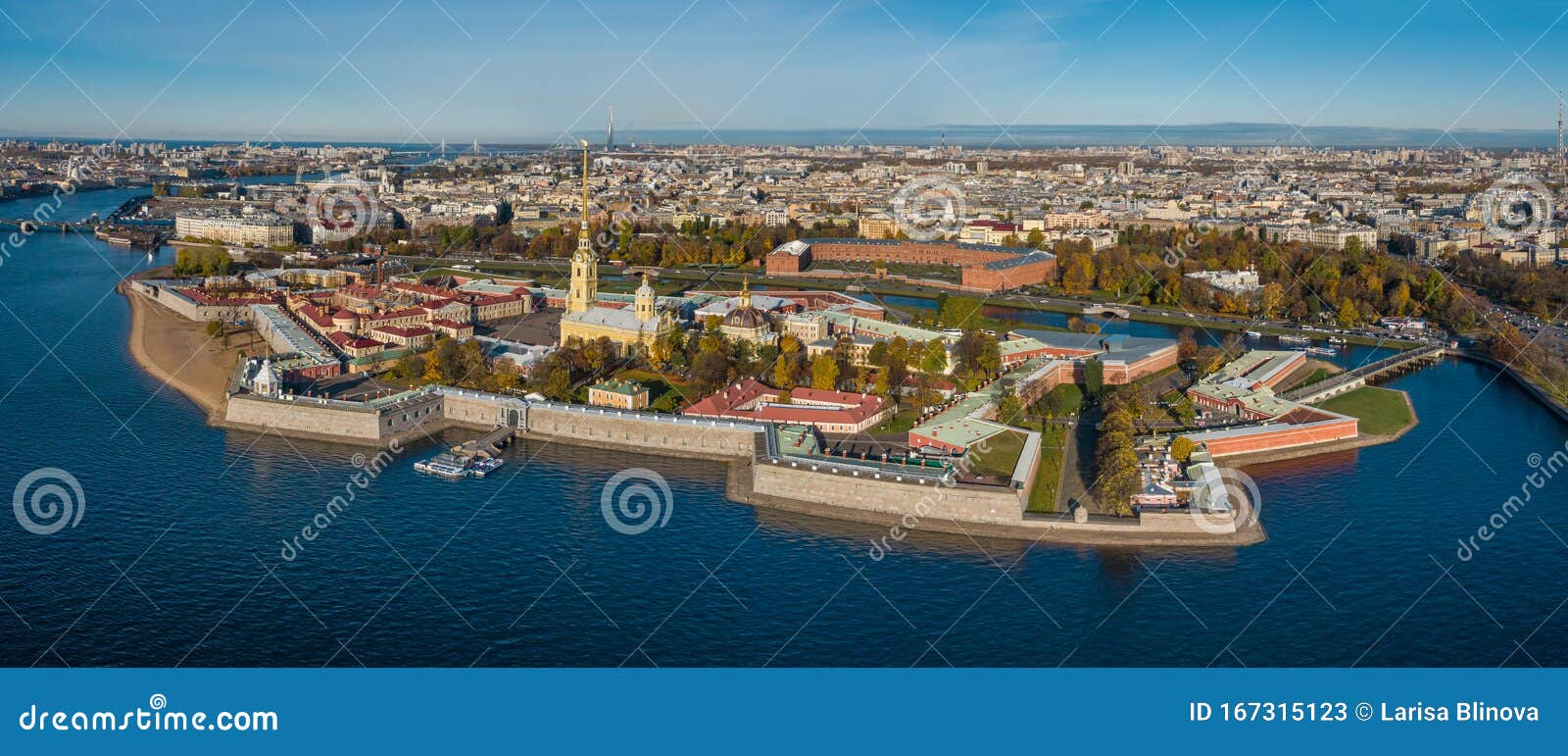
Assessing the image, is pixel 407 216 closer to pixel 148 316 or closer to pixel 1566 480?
pixel 148 316

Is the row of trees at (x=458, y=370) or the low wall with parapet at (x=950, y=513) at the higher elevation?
the row of trees at (x=458, y=370)

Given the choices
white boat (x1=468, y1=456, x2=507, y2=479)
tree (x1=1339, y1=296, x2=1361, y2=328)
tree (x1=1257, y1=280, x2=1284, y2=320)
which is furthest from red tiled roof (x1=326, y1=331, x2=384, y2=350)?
Result: tree (x1=1339, y1=296, x2=1361, y2=328)

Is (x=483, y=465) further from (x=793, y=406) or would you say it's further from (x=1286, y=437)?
(x=1286, y=437)

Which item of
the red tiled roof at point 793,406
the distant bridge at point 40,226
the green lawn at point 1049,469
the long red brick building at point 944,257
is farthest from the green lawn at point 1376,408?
the distant bridge at point 40,226

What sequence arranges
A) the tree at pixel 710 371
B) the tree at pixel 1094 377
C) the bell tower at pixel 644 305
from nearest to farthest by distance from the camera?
the tree at pixel 710 371 < the tree at pixel 1094 377 < the bell tower at pixel 644 305

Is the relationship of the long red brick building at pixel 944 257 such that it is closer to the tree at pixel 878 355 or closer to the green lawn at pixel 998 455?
the tree at pixel 878 355

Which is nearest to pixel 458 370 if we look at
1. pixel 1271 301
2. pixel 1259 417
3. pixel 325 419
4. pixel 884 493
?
pixel 325 419

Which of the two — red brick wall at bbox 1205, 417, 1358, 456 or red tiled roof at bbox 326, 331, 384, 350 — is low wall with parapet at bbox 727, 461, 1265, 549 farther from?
red tiled roof at bbox 326, 331, 384, 350

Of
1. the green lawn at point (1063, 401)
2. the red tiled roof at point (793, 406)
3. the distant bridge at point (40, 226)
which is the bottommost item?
the green lawn at point (1063, 401)
